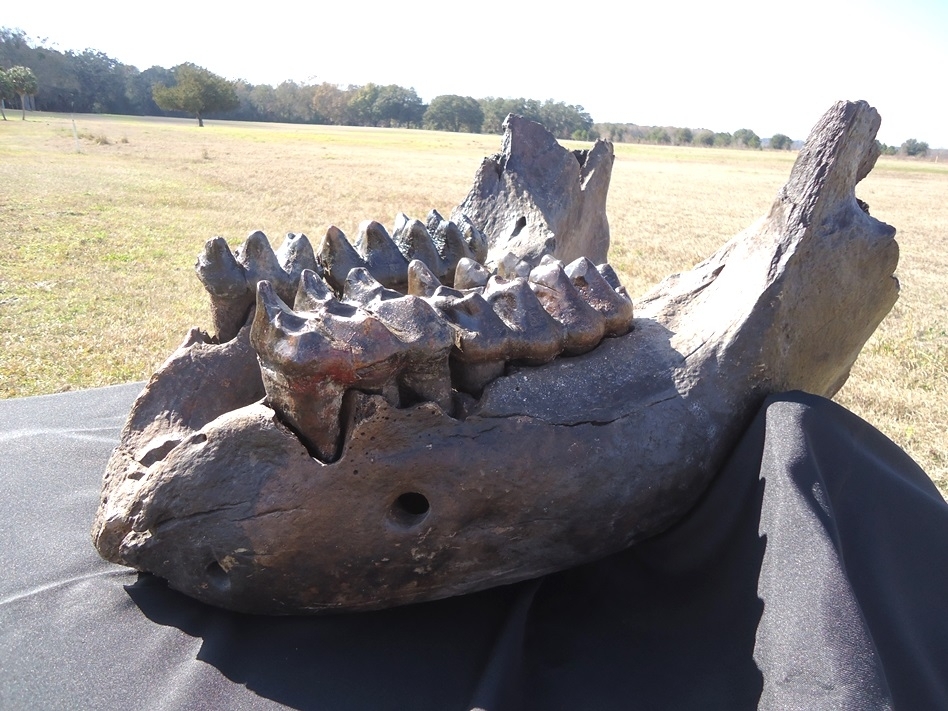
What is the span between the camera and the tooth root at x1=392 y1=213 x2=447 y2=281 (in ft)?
8.83

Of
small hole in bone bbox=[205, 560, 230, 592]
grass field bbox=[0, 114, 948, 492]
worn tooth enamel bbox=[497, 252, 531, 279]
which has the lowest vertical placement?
grass field bbox=[0, 114, 948, 492]

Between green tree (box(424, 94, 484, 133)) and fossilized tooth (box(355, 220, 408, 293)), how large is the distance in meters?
68.6

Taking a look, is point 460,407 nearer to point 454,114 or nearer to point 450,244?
point 450,244

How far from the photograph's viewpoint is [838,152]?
88.5 inches

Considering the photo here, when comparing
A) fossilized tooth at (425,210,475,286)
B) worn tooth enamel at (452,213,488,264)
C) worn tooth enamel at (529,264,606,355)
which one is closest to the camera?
worn tooth enamel at (529,264,606,355)

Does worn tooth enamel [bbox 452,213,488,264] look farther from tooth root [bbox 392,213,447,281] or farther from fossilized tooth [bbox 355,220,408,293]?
fossilized tooth [bbox 355,220,408,293]

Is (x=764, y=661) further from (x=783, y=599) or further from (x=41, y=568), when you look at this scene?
(x=41, y=568)

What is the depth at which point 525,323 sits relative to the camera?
2.08 m

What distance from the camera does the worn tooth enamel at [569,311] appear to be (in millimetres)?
2168

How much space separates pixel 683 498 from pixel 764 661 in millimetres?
523

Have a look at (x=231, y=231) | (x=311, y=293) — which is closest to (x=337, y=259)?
(x=311, y=293)

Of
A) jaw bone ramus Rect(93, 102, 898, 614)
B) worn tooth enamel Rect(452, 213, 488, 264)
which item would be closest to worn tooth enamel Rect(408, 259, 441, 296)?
jaw bone ramus Rect(93, 102, 898, 614)

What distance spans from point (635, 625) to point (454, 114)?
7206 centimetres

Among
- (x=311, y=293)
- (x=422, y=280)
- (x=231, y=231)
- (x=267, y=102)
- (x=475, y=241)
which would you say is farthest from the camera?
(x=267, y=102)
